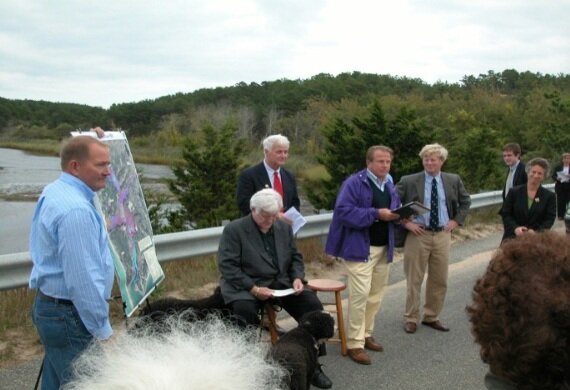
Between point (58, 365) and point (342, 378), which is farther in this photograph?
point (342, 378)

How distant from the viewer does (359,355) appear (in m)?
5.04

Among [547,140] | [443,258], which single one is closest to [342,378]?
[443,258]

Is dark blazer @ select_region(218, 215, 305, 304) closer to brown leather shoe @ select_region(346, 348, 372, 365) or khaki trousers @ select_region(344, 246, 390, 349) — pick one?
khaki trousers @ select_region(344, 246, 390, 349)

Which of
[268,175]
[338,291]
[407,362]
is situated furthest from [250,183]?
[407,362]

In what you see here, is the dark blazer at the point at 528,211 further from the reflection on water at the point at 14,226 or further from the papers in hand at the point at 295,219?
the reflection on water at the point at 14,226

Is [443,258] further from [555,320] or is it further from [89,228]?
[555,320]

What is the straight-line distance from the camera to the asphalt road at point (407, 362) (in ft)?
14.8

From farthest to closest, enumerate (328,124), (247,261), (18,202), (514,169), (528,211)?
(18,202)
(328,124)
(514,169)
(528,211)
(247,261)

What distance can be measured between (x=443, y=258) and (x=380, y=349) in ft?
4.13

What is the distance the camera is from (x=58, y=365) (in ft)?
9.97

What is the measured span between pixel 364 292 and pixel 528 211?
7.96ft

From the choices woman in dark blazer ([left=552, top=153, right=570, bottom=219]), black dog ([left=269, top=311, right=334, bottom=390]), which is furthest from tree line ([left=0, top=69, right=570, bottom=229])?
woman in dark blazer ([left=552, top=153, right=570, bottom=219])

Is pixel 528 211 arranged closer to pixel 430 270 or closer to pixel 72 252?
pixel 430 270

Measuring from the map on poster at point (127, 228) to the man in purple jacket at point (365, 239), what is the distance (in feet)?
5.59
